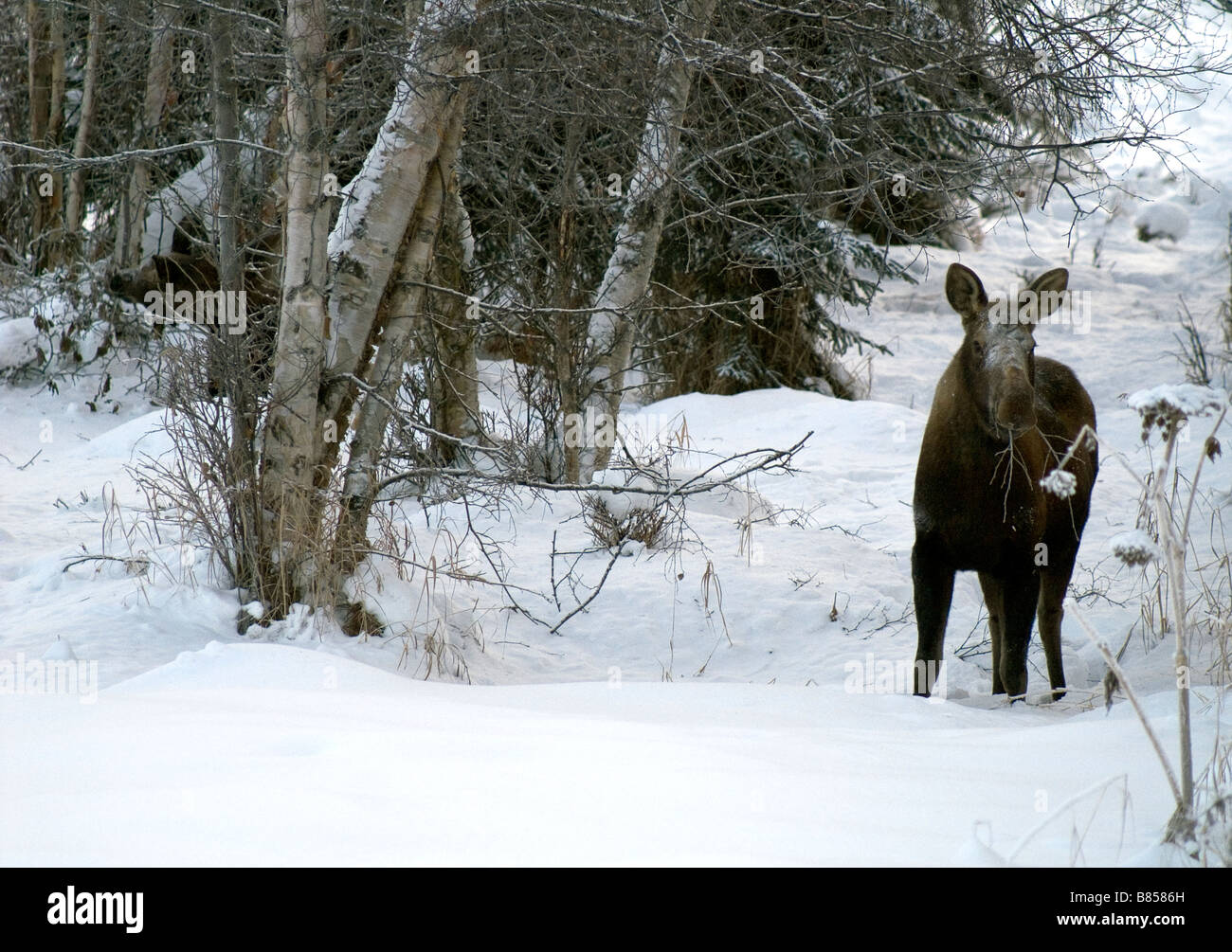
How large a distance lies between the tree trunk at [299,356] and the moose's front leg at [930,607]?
8.83 feet

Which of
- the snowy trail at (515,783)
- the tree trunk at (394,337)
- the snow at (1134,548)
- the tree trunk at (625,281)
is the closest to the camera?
the snowy trail at (515,783)

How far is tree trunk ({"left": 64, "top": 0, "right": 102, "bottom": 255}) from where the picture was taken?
11047mm

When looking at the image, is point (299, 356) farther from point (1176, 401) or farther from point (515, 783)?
point (1176, 401)

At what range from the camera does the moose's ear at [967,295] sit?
187 inches

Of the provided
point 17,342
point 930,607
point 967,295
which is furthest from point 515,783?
point 17,342

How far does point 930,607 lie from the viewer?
487cm

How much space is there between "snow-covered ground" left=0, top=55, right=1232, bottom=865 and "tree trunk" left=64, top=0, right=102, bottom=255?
242 cm

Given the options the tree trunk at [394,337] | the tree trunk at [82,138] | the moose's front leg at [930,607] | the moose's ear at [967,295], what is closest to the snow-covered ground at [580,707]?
the moose's front leg at [930,607]

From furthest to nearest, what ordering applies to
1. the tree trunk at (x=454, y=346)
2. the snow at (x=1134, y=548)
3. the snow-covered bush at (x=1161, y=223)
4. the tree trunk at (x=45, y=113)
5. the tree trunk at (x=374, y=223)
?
the snow-covered bush at (x=1161, y=223)
the tree trunk at (x=45, y=113)
the tree trunk at (x=454, y=346)
the tree trunk at (x=374, y=223)
the snow at (x=1134, y=548)

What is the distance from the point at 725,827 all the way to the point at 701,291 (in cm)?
1054

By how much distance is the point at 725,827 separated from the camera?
234cm

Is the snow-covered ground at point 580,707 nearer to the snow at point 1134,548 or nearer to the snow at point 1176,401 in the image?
the snow at point 1134,548

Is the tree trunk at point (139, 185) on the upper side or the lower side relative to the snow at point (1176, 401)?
upper

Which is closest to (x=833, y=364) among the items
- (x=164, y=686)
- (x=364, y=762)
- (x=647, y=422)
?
(x=647, y=422)
